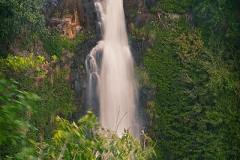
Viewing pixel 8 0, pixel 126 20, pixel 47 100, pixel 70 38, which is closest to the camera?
pixel 8 0

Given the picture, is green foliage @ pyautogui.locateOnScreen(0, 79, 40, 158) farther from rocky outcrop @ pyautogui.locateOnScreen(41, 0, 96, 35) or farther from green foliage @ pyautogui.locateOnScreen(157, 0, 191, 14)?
green foliage @ pyautogui.locateOnScreen(157, 0, 191, 14)

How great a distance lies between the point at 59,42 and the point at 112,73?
7.90 feet

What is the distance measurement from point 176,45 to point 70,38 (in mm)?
4385

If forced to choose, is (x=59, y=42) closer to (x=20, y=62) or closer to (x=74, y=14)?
(x=74, y=14)

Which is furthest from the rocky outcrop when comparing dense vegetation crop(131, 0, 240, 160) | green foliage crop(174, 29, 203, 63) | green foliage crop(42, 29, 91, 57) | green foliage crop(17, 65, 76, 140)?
green foliage crop(174, 29, 203, 63)

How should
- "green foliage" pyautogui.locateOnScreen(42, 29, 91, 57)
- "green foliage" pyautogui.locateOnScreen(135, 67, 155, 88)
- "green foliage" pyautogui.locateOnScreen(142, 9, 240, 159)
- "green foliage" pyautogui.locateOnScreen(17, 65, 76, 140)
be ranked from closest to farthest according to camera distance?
"green foliage" pyautogui.locateOnScreen(17, 65, 76, 140) < "green foliage" pyautogui.locateOnScreen(142, 9, 240, 159) < "green foliage" pyautogui.locateOnScreen(42, 29, 91, 57) < "green foliage" pyautogui.locateOnScreen(135, 67, 155, 88)

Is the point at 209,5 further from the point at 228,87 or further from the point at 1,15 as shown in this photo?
the point at 1,15

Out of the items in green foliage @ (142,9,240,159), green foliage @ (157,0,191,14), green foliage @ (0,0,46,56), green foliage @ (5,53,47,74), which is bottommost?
green foliage @ (142,9,240,159)

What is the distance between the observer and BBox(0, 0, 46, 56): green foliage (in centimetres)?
924

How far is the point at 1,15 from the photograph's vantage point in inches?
365

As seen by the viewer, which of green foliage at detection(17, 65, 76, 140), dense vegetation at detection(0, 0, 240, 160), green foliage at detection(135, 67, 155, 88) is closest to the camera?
green foliage at detection(17, 65, 76, 140)

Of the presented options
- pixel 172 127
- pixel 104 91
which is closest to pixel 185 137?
pixel 172 127

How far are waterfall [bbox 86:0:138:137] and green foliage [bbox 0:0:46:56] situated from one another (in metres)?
3.33

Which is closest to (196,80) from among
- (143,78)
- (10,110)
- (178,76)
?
(178,76)
